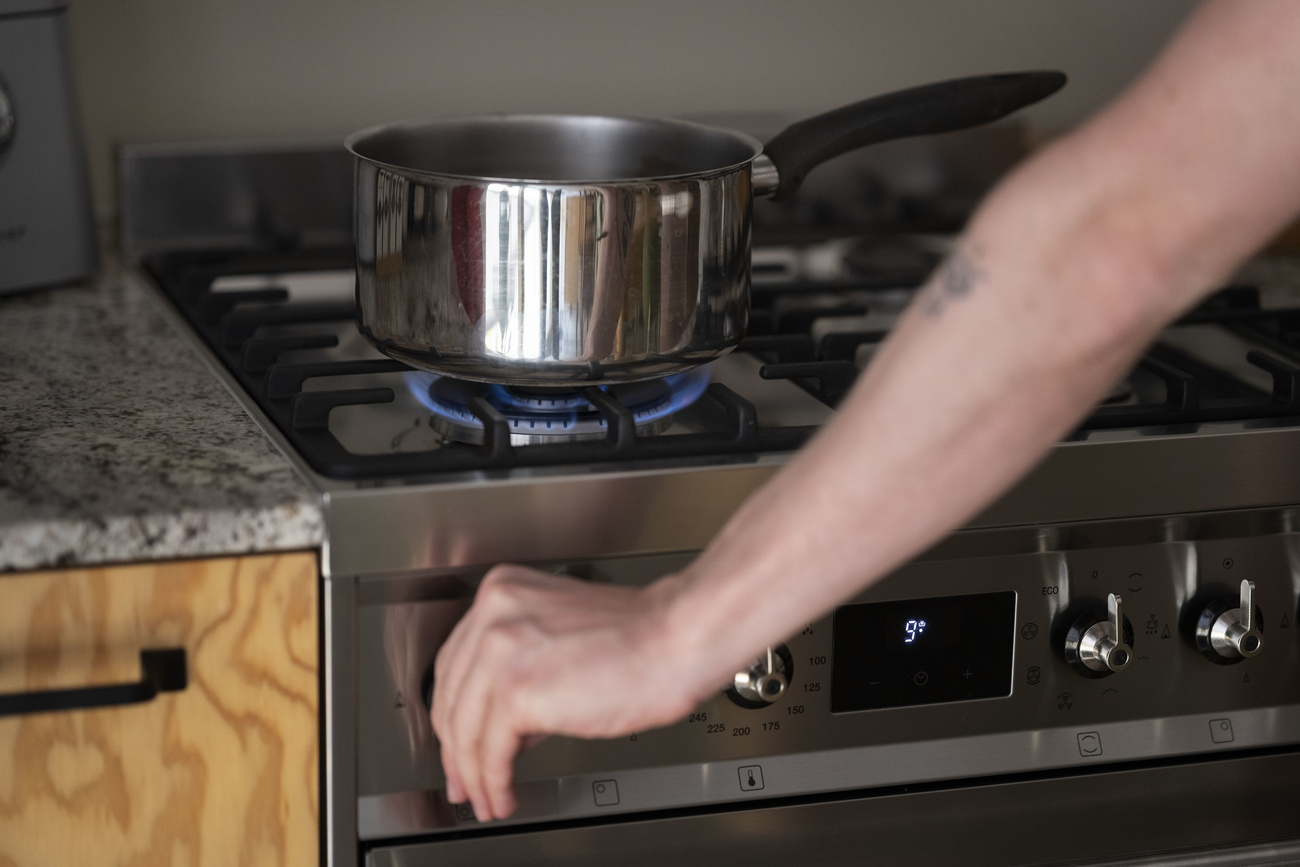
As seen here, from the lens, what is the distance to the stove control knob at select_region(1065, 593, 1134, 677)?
33.9 inches

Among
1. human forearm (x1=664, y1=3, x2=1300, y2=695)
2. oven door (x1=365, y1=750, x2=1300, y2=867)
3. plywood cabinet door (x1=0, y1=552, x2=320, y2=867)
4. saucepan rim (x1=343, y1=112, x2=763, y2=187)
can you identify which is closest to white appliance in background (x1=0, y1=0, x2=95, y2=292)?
saucepan rim (x1=343, y1=112, x2=763, y2=187)

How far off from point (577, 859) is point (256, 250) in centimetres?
70

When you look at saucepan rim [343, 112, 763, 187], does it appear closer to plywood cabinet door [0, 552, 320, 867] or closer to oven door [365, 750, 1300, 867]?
plywood cabinet door [0, 552, 320, 867]

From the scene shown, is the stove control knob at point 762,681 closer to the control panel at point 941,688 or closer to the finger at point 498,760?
the control panel at point 941,688

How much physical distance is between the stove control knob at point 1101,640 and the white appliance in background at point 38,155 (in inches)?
33.6

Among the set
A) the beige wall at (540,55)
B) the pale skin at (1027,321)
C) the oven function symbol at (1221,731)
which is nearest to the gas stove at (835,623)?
the oven function symbol at (1221,731)

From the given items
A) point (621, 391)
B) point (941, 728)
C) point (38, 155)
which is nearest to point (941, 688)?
point (941, 728)

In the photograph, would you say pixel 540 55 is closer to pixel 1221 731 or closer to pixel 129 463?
pixel 129 463

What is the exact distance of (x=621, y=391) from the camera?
916mm

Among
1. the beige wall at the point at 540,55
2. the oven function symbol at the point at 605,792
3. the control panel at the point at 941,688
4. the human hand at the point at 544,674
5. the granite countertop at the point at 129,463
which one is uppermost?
the beige wall at the point at 540,55

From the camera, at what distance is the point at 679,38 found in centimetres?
147

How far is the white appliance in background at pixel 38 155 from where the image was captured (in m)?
1.08

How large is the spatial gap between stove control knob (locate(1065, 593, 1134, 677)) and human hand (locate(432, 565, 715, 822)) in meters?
0.36

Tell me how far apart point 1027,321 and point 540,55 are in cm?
104
